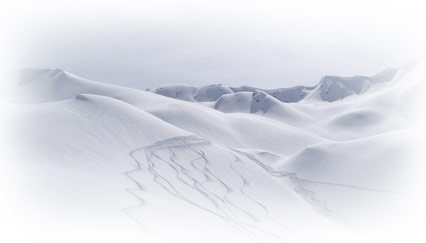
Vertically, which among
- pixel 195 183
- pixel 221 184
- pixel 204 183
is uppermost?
pixel 195 183

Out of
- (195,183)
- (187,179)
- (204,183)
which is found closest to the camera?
(195,183)

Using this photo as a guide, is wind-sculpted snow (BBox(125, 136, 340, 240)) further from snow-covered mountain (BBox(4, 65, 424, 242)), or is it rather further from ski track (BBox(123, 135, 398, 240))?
snow-covered mountain (BBox(4, 65, 424, 242))

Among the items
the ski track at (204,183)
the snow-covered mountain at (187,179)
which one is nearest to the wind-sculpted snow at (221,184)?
the ski track at (204,183)

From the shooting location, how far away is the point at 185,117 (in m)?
65.0

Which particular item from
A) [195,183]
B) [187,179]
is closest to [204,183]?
[195,183]

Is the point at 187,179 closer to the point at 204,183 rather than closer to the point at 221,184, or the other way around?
the point at 204,183

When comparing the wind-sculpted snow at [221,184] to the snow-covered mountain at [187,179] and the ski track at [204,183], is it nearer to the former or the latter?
the ski track at [204,183]

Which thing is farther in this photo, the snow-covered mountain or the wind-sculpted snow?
the wind-sculpted snow

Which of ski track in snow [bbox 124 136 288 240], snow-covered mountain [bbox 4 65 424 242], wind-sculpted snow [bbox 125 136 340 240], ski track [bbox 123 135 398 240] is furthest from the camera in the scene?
wind-sculpted snow [bbox 125 136 340 240]

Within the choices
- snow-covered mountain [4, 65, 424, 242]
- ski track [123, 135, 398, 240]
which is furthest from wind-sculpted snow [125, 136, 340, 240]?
snow-covered mountain [4, 65, 424, 242]

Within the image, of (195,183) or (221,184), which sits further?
(221,184)

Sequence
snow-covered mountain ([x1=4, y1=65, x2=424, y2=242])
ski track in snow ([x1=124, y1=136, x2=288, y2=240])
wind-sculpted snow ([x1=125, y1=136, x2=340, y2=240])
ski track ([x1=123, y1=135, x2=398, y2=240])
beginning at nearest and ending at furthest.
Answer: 1. snow-covered mountain ([x1=4, y1=65, x2=424, y2=242])
2. ski track in snow ([x1=124, y1=136, x2=288, y2=240])
3. ski track ([x1=123, y1=135, x2=398, y2=240])
4. wind-sculpted snow ([x1=125, y1=136, x2=340, y2=240])

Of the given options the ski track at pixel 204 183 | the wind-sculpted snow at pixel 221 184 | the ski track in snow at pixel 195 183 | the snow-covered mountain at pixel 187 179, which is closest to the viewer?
the snow-covered mountain at pixel 187 179

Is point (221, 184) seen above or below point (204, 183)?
below
